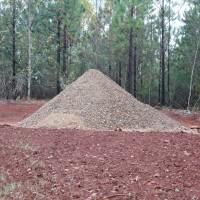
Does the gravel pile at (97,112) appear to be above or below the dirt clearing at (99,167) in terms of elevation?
above

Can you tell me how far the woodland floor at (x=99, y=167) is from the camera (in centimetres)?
541

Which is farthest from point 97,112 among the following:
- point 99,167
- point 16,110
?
point 16,110

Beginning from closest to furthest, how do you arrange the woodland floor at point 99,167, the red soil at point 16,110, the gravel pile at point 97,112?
the woodland floor at point 99,167
the gravel pile at point 97,112
the red soil at point 16,110

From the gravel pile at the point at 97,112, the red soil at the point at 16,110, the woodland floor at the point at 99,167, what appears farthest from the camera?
the red soil at the point at 16,110

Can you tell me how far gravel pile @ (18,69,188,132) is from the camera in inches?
547

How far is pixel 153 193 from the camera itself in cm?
534

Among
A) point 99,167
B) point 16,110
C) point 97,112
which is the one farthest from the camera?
point 16,110

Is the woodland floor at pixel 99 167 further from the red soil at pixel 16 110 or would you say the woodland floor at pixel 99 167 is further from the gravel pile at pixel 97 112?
the red soil at pixel 16 110

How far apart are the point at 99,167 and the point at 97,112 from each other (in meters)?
8.06

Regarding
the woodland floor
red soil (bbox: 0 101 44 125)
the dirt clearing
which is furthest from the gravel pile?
red soil (bbox: 0 101 44 125)

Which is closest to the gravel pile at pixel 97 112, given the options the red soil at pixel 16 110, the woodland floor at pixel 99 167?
the woodland floor at pixel 99 167

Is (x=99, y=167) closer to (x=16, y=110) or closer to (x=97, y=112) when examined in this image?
(x=97, y=112)

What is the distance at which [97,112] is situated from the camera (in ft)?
47.7

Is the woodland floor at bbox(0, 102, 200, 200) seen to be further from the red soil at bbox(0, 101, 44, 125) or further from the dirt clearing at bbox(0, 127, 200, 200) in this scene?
the red soil at bbox(0, 101, 44, 125)
